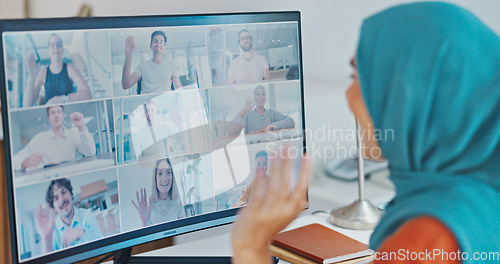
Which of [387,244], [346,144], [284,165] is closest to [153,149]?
[284,165]

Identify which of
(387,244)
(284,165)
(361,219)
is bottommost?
(361,219)

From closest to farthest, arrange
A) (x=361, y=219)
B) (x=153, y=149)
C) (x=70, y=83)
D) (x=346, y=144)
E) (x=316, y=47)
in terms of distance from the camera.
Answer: (x=70, y=83), (x=153, y=149), (x=361, y=219), (x=316, y=47), (x=346, y=144)

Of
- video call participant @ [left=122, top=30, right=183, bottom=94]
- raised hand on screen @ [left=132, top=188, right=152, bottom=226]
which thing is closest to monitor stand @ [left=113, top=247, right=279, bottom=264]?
raised hand on screen @ [left=132, top=188, right=152, bottom=226]

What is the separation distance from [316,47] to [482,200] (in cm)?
107

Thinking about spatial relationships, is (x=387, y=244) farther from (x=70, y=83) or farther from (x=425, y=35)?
(x=70, y=83)

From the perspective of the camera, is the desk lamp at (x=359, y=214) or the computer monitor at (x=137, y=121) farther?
the desk lamp at (x=359, y=214)

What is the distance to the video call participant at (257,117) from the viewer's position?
4.13 ft

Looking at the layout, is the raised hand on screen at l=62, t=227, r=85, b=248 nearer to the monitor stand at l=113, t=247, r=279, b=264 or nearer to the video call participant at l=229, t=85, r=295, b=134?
the monitor stand at l=113, t=247, r=279, b=264

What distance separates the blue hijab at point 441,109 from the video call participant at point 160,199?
1.49 feet

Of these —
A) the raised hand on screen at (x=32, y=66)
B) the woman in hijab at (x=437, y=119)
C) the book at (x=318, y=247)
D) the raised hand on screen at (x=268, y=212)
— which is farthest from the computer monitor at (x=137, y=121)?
the woman in hijab at (x=437, y=119)

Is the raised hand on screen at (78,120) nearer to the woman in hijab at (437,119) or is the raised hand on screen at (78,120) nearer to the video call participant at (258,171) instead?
the video call participant at (258,171)

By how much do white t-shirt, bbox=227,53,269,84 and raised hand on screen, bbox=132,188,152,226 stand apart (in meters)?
0.29

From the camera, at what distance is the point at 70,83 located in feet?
3.42

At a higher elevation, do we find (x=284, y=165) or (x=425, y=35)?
(x=425, y=35)
